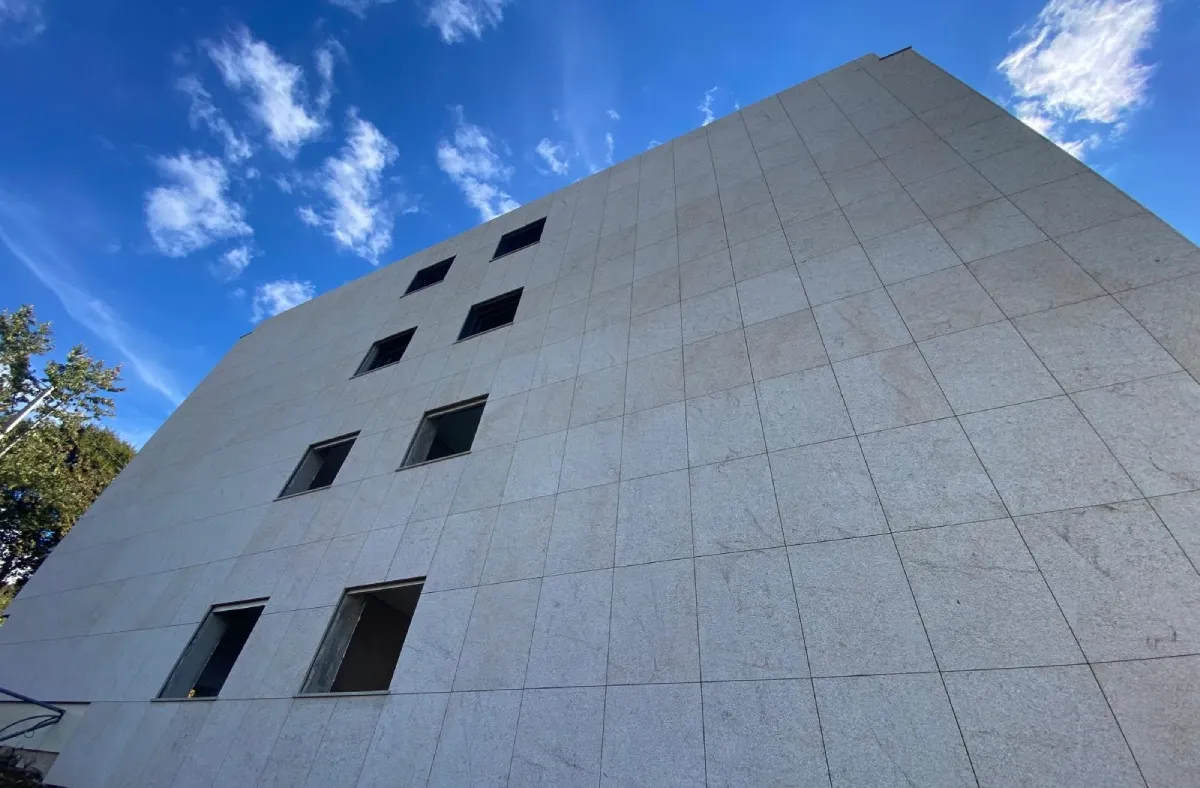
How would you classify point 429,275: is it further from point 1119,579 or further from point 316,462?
point 1119,579

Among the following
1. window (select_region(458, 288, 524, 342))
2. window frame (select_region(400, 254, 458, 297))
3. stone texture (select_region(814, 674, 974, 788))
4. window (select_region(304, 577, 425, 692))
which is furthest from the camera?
window frame (select_region(400, 254, 458, 297))

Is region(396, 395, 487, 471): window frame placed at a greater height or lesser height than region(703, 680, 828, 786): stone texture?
greater

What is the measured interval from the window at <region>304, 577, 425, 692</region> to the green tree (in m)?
21.4

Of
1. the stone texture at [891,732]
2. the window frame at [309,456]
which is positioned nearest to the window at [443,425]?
the window frame at [309,456]

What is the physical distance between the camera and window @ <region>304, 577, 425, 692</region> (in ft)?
21.9

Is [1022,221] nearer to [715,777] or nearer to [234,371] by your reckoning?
[715,777]

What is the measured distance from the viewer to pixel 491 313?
11945mm

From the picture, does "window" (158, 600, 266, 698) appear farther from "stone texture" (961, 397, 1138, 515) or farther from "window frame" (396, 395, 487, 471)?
"stone texture" (961, 397, 1138, 515)

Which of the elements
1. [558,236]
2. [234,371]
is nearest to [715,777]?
[558,236]

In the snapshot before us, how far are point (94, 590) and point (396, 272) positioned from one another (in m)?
10.4

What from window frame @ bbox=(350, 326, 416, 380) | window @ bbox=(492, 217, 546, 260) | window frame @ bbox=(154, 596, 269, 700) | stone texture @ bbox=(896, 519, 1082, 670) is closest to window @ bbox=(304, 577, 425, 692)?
window frame @ bbox=(154, 596, 269, 700)

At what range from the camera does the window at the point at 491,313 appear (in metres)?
11.4

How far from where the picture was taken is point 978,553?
4.11 meters

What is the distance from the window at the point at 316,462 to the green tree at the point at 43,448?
771 inches
